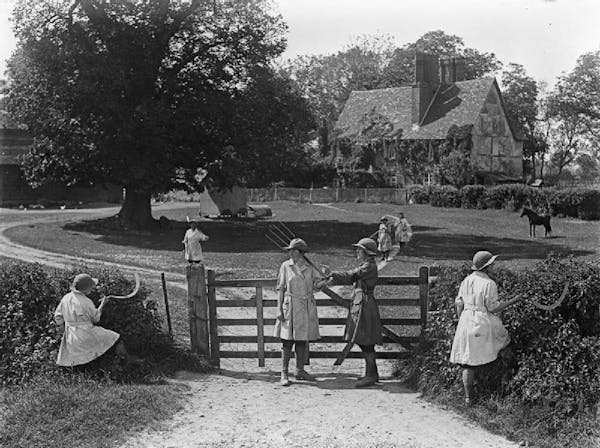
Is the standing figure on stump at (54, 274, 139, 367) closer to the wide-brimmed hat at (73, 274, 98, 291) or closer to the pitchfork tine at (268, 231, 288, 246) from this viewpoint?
the wide-brimmed hat at (73, 274, 98, 291)

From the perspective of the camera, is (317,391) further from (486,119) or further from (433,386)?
(486,119)

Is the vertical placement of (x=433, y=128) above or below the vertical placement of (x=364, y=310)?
above

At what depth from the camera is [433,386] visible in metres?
9.40

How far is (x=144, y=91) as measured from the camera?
114ft

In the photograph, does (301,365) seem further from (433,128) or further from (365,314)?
(433,128)

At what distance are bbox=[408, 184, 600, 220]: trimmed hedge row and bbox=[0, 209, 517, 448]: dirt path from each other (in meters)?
36.2

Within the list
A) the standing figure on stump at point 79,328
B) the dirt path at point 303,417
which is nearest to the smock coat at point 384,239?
the dirt path at point 303,417

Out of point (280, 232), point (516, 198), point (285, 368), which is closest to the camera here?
point (285, 368)

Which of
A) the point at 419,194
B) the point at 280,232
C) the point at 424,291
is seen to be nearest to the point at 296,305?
the point at 424,291

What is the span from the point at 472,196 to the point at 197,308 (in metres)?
43.7

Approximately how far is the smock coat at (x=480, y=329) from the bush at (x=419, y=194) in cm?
4777

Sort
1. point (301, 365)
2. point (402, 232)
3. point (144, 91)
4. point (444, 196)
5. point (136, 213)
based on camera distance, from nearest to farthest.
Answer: point (301, 365), point (402, 232), point (144, 91), point (136, 213), point (444, 196)

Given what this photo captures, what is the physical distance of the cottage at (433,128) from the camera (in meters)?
61.9

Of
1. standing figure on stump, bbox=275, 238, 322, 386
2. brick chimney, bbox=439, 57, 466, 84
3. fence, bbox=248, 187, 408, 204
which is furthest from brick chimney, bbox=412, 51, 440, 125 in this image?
standing figure on stump, bbox=275, 238, 322, 386
